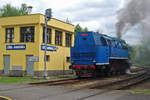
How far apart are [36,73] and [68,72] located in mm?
6272

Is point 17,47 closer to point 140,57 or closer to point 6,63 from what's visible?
point 6,63

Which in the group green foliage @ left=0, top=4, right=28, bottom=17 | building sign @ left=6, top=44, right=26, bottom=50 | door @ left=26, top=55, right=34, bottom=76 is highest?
green foliage @ left=0, top=4, right=28, bottom=17

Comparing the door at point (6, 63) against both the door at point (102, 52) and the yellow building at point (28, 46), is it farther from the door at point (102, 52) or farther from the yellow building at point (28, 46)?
the door at point (102, 52)

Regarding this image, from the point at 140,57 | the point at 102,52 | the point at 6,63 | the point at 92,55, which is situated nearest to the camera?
the point at 92,55

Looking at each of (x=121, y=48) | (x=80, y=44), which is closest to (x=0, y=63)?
(x=80, y=44)

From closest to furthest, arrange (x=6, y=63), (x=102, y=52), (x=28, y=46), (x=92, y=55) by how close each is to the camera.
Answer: (x=92, y=55) → (x=102, y=52) → (x=28, y=46) → (x=6, y=63)

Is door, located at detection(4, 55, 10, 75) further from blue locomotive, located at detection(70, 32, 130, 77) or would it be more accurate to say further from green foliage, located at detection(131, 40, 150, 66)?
green foliage, located at detection(131, 40, 150, 66)

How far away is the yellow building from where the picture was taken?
2384 cm

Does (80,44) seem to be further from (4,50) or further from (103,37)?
(4,50)

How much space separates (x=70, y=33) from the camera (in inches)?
1198

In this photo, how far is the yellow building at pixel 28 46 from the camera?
23844mm

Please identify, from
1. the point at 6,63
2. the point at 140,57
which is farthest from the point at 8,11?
the point at 140,57

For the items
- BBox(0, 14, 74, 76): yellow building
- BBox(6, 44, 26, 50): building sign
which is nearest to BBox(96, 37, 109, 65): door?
BBox(0, 14, 74, 76): yellow building

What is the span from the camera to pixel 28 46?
2428 cm
